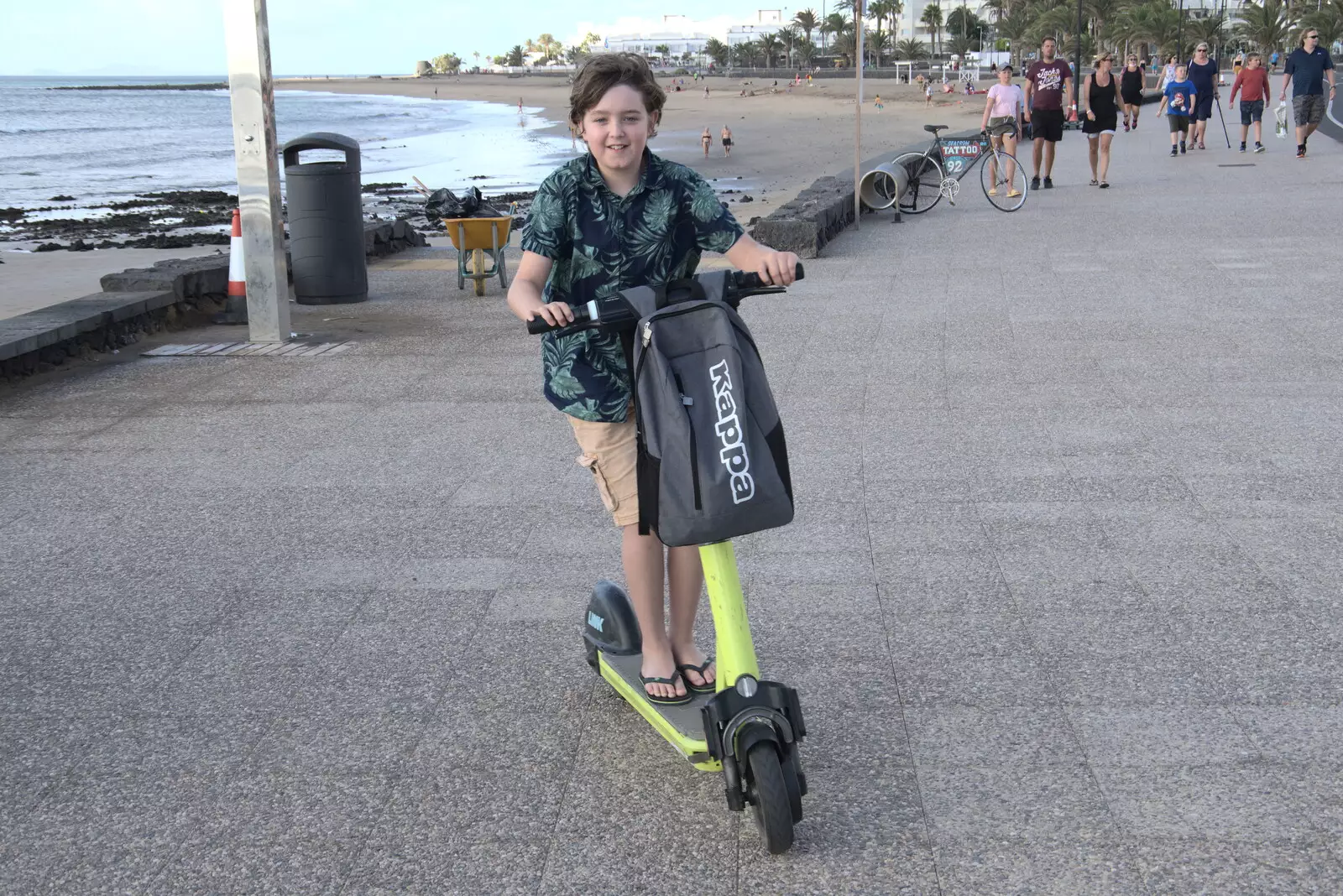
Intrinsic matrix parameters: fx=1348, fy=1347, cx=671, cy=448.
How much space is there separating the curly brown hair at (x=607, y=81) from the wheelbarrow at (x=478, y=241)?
748 centimetres

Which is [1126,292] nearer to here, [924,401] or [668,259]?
[924,401]

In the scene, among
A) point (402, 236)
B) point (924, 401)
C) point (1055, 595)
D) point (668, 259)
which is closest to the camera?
point (668, 259)

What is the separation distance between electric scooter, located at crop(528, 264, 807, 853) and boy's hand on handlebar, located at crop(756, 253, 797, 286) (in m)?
0.02

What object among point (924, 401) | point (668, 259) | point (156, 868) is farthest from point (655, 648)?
point (924, 401)

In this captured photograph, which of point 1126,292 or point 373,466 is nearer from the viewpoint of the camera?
point 373,466

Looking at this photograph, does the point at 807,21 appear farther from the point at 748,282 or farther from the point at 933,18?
the point at 748,282

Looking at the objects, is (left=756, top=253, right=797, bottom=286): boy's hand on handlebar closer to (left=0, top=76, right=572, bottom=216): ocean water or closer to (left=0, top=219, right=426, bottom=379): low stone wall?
(left=0, top=219, right=426, bottom=379): low stone wall

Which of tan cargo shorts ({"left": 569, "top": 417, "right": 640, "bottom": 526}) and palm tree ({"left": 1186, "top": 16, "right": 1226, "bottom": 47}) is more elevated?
palm tree ({"left": 1186, "top": 16, "right": 1226, "bottom": 47})

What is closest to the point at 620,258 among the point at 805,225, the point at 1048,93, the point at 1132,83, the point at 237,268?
the point at 237,268

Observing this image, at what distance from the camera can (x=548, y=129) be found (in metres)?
63.5

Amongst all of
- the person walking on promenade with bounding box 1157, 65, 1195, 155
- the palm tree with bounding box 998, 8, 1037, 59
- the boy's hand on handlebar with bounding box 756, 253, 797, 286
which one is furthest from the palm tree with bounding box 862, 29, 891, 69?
the boy's hand on handlebar with bounding box 756, 253, 797, 286

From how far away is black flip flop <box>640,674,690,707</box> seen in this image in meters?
3.24

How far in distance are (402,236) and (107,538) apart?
967 cm

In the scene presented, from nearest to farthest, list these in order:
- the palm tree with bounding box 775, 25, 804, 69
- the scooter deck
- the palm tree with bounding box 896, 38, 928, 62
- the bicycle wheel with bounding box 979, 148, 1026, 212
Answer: the scooter deck, the bicycle wheel with bounding box 979, 148, 1026, 212, the palm tree with bounding box 896, 38, 928, 62, the palm tree with bounding box 775, 25, 804, 69
